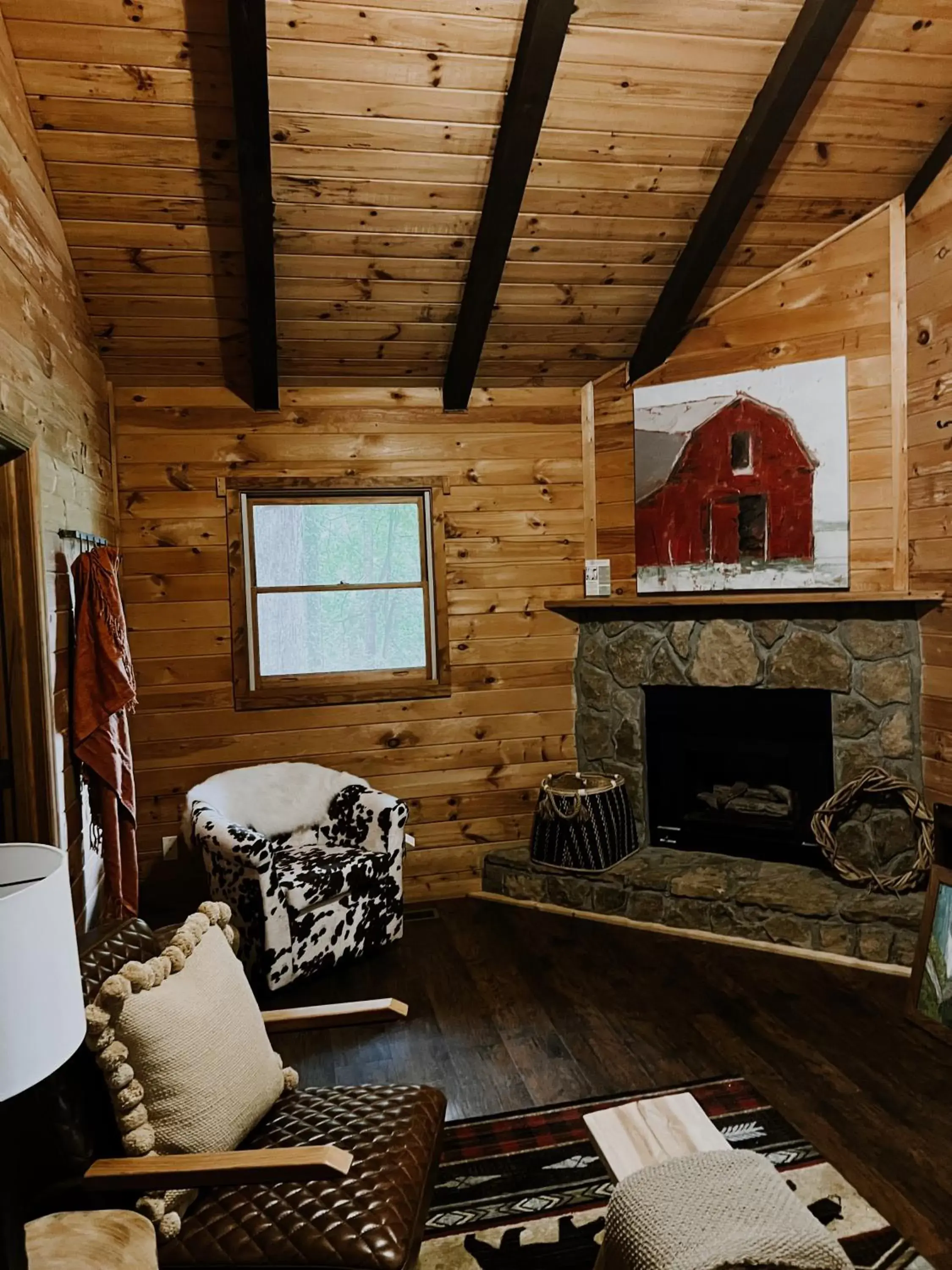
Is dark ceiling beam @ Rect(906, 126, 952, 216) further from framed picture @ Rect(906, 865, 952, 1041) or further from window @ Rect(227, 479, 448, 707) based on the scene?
framed picture @ Rect(906, 865, 952, 1041)

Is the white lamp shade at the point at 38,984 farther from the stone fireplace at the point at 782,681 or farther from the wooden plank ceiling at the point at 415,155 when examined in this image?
the stone fireplace at the point at 782,681

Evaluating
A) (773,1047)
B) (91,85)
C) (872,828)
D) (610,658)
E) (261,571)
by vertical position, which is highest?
(91,85)

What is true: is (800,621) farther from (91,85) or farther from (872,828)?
(91,85)

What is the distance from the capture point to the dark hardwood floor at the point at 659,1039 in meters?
2.34

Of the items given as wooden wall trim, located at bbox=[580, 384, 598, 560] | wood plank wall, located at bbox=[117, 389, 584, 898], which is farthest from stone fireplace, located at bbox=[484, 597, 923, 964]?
wooden wall trim, located at bbox=[580, 384, 598, 560]

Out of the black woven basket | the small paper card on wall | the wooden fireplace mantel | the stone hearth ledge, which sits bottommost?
the stone hearth ledge

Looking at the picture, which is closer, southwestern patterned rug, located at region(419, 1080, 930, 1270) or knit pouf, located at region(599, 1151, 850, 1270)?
knit pouf, located at region(599, 1151, 850, 1270)

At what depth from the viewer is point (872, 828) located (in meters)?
3.73

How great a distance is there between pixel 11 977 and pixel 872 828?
11.4ft

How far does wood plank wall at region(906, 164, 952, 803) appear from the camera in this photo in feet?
11.1

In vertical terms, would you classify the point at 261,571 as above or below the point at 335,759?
above

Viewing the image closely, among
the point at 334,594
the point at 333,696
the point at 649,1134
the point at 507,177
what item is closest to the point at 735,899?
the point at 333,696

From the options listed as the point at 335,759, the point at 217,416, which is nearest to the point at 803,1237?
the point at 335,759

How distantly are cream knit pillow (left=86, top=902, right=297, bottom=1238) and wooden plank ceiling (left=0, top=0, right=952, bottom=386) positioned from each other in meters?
2.59
